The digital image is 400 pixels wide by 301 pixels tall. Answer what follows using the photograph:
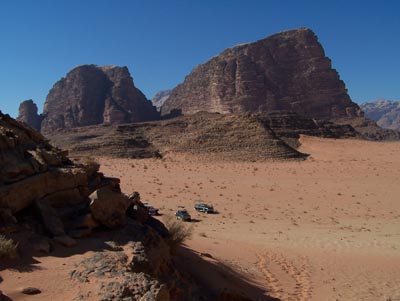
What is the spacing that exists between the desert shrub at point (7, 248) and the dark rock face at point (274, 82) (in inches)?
4270

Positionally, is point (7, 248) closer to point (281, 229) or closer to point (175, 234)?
point (175, 234)

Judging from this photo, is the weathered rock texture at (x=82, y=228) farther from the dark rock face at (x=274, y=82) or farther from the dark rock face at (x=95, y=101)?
the dark rock face at (x=274, y=82)

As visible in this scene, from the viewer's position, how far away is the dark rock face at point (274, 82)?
116 meters

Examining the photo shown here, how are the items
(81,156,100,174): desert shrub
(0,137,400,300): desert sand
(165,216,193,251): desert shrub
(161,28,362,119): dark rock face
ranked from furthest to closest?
(161,28,362,119): dark rock face, (81,156,100,174): desert shrub, (0,137,400,300): desert sand, (165,216,193,251): desert shrub

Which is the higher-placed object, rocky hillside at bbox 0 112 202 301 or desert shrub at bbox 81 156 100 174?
desert shrub at bbox 81 156 100 174

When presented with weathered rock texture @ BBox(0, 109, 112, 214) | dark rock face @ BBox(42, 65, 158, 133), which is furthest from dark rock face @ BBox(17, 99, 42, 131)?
weathered rock texture @ BBox(0, 109, 112, 214)

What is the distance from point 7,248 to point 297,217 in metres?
20.4

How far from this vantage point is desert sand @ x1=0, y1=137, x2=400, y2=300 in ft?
35.2

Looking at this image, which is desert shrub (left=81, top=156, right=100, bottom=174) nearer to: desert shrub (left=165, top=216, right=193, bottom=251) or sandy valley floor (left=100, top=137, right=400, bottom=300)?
desert shrub (left=165, top=216, right=193, bottom=251)

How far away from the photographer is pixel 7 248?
7266mm

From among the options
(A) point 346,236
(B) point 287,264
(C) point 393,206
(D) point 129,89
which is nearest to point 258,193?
(C) point 393,206

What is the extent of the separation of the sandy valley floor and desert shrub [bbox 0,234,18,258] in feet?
20.2

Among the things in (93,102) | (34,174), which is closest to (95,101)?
(93,102)

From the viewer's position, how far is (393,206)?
95.0 feet
